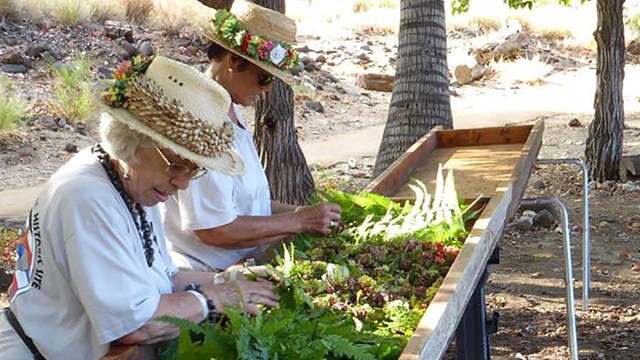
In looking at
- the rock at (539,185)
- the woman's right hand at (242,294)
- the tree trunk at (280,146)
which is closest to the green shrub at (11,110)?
the tree trunk at (280,146)

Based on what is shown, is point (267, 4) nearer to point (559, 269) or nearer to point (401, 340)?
point (559, 269)

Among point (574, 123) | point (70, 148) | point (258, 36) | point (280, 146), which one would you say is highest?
point (258, 36)

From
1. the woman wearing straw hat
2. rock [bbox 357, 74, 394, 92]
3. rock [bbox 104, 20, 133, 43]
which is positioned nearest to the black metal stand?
the woman wearing straw hat

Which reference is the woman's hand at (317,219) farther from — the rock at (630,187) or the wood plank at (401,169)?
the rock at (630,187)

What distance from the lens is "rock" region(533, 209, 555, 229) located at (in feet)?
34.0

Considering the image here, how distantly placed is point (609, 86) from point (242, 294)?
888 cm

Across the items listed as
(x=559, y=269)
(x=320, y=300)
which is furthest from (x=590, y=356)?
(x=320, y=300)

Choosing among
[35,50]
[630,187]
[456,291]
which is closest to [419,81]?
[630,187]

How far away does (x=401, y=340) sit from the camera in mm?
3238

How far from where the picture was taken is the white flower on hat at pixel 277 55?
455 cm

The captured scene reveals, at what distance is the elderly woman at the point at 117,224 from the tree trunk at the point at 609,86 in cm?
881

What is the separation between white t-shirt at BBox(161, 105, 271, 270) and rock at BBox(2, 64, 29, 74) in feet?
43.1

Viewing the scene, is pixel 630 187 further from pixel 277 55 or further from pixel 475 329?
pixel 277 55

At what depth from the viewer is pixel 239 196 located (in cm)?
461
